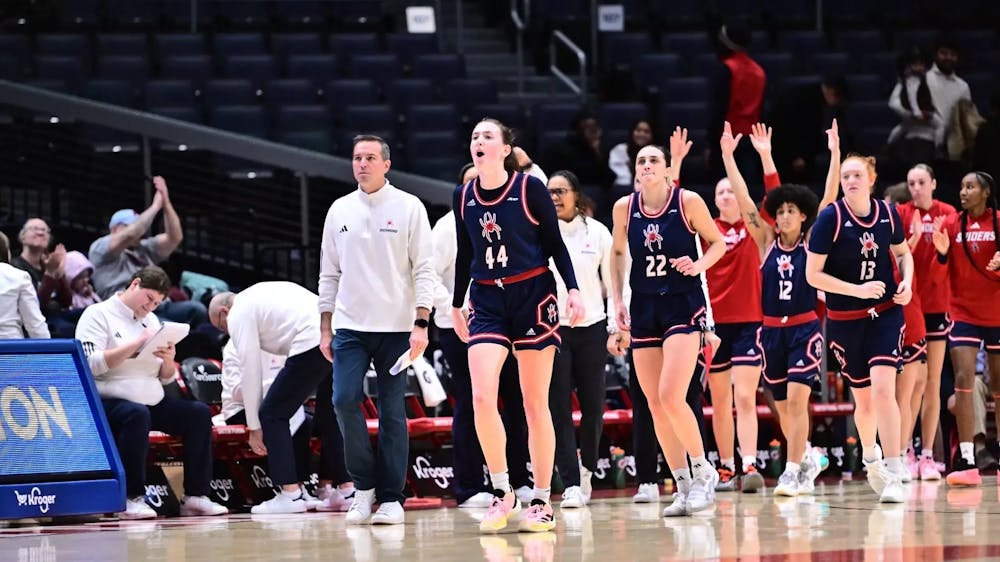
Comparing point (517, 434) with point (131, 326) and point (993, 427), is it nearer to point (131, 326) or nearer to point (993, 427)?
point (131, 326)

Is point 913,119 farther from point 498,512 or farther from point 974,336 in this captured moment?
point 498,512

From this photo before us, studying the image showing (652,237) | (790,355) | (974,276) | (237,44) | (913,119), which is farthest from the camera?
(237,44)

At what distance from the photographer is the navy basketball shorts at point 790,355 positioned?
29.6 ft

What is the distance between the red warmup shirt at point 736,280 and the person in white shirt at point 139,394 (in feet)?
9.98

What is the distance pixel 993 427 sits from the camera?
40.4 feet

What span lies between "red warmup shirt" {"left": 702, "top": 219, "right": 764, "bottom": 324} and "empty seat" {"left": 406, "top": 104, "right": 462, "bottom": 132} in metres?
4.85

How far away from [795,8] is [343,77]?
5794 millimetres

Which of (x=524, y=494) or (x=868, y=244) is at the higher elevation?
(x=868, y=244)

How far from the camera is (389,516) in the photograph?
294 inches

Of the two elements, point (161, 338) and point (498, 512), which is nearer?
point (498, 512)

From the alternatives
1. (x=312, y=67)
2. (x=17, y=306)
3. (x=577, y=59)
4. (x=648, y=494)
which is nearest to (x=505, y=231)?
(x=648, y=494)

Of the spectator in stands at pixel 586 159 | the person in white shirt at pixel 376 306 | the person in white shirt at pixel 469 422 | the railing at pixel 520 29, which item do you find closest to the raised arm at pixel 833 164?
the person in white shirt at pixel 469 422

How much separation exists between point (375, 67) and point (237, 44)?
136 cm

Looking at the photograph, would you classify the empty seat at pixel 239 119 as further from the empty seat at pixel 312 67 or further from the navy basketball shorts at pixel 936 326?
the navy basketball shorts at pixel 936 326
